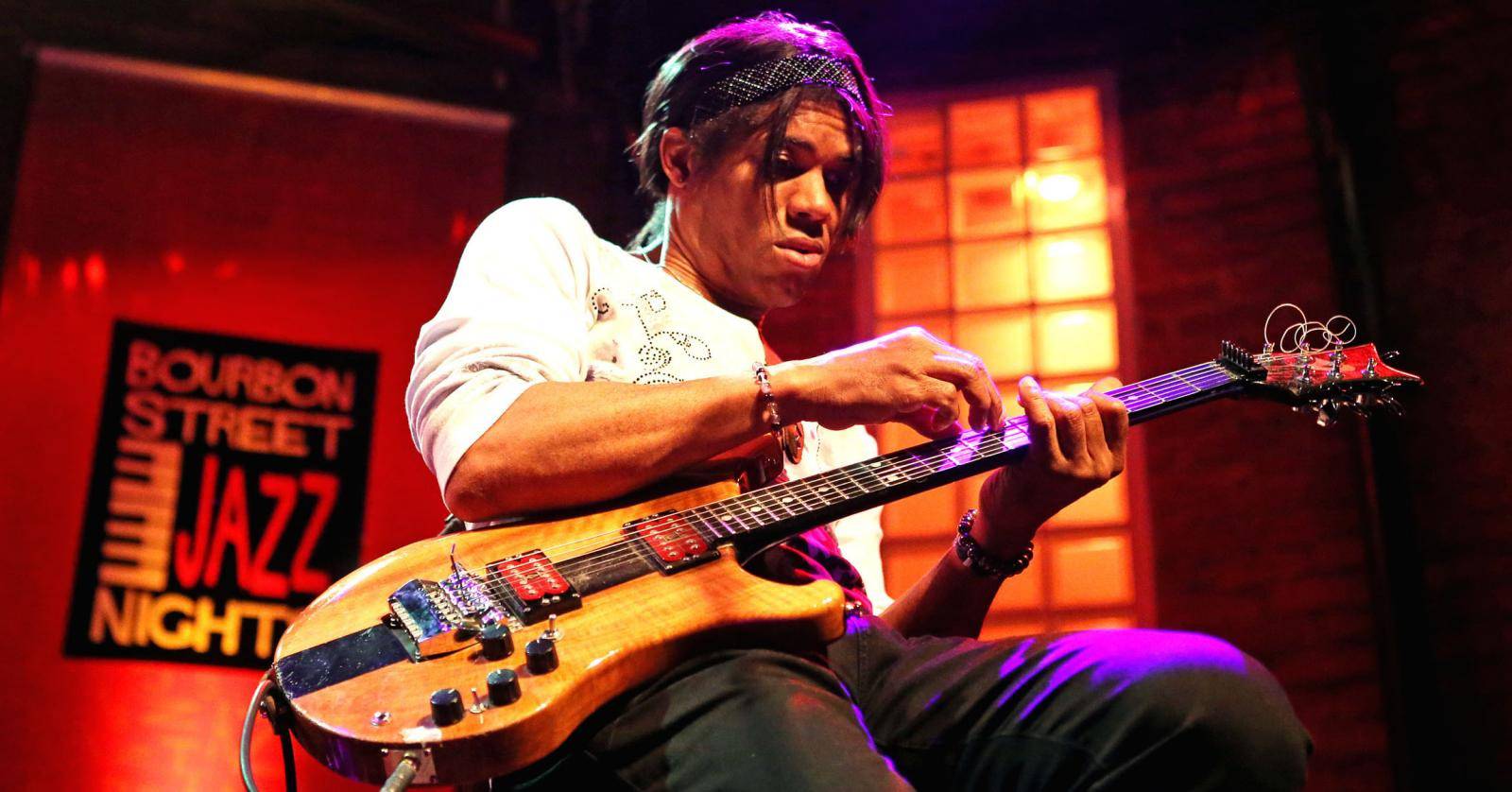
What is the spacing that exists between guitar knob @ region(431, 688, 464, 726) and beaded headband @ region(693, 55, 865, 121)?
131 cm

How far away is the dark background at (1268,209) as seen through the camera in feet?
11.1

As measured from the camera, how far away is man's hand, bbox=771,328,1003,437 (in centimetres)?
168

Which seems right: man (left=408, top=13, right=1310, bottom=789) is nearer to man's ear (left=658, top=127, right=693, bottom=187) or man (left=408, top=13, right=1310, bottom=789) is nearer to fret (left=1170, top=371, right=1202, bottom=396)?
man's ear (left=658, top=127, right=693, bottom=187)

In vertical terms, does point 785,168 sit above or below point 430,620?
above

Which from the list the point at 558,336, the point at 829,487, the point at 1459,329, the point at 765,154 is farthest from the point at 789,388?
the point at 1459,329

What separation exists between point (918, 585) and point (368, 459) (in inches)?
97.3

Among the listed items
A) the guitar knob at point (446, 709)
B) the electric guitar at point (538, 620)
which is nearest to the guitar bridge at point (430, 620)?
the electric guitar at point (538, 620)

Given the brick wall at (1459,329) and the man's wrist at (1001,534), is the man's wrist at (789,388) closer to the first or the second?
the man's wrist at (1001,534)

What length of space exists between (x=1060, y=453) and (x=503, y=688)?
34.3 inches

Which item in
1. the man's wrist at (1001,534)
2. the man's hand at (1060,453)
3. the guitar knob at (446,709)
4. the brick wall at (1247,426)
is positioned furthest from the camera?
the brick wall at (1247,426)

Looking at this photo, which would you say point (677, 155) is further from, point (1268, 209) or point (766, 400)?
point (1268, 209)

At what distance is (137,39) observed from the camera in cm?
425

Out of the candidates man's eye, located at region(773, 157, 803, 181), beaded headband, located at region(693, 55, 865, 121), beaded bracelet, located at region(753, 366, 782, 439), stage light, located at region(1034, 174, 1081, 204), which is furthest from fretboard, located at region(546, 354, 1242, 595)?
stage light, located at region(1034, 174, 1081, 204)

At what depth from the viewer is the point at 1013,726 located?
4.93 ft
